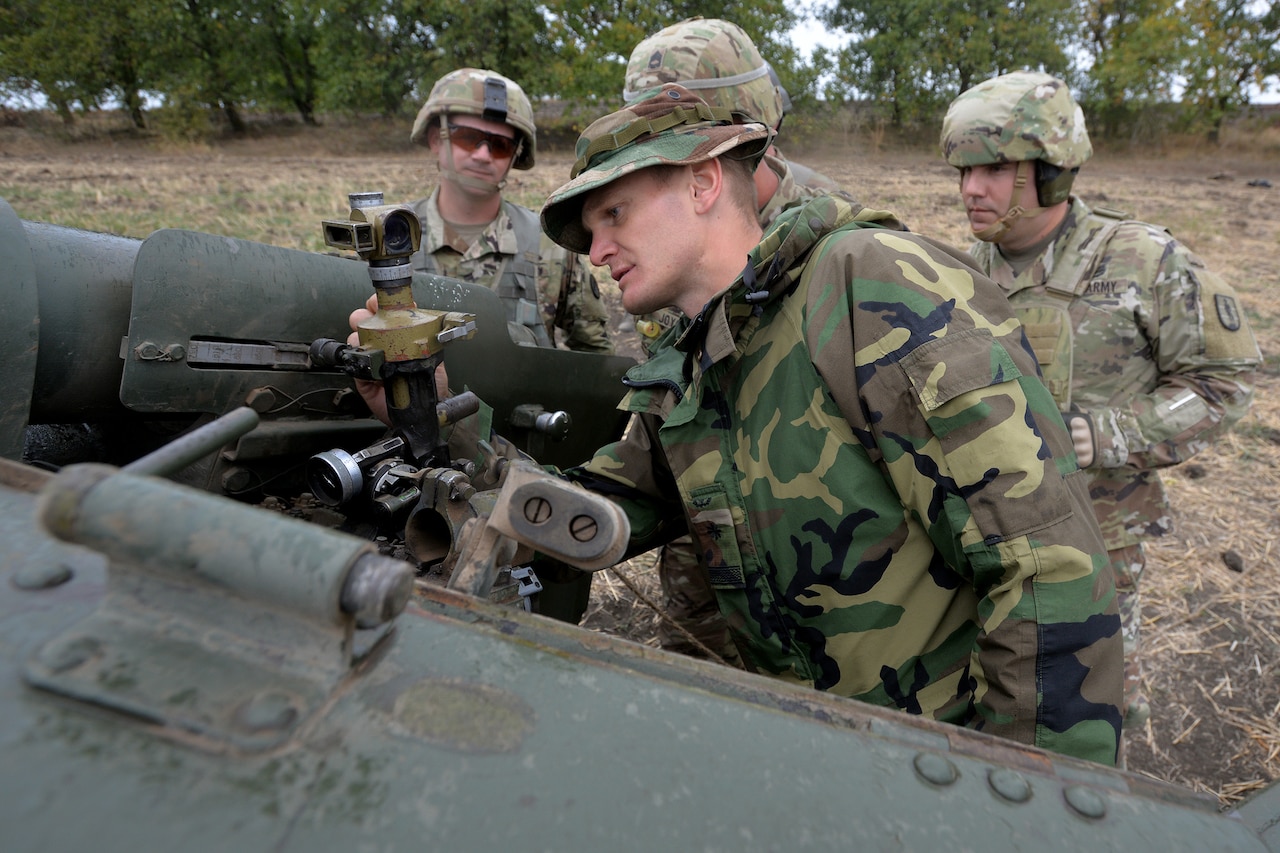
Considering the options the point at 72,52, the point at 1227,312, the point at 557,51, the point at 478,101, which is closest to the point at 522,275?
the point at 478,101

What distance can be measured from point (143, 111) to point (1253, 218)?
26.7m

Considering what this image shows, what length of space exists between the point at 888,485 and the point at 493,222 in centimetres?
282

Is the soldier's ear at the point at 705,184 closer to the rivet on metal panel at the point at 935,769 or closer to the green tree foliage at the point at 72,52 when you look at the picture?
the rivet on metal panel at the point at 935,769

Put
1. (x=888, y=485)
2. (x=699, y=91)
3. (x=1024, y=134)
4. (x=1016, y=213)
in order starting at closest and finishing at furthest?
(x=888, y=485), (x=1024, y=134), (x=1016, y=213), (x=699, y=91)

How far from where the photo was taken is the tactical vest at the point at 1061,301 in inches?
120

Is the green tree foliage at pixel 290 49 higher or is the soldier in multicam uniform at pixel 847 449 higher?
the green tree foliage at pixel 290 49

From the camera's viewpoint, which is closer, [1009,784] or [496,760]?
[496,760]

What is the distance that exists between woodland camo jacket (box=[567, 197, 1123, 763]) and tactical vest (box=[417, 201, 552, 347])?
184 centimetres

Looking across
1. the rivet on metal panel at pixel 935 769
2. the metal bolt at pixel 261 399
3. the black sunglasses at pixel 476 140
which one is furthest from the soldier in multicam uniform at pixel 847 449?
the black sunglasses at pixel 476 140

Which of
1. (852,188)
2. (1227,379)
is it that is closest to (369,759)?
(1227,379)

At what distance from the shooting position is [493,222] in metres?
4.07

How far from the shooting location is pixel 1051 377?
3.04 m

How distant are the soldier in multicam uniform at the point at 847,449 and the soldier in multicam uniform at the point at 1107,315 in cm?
140

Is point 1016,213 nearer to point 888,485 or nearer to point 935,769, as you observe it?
point 888,485
